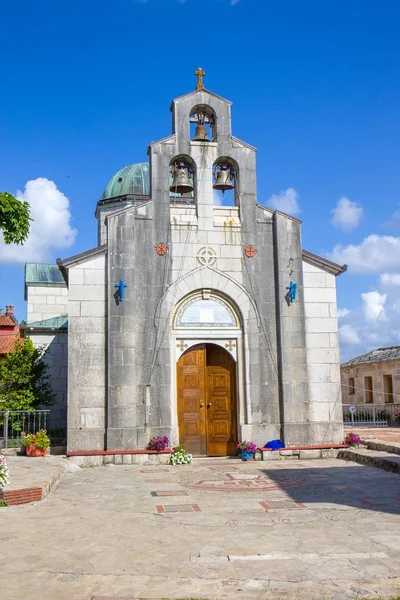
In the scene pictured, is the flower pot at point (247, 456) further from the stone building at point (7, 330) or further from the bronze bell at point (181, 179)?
the stone building at point (7, 330)

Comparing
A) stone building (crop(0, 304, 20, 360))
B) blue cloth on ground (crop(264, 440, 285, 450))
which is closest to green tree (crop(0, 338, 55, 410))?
blue cloth on ground (crop(264, 440, 285, 450))

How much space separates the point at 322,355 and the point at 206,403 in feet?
10.9

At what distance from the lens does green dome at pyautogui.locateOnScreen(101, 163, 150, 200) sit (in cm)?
2481

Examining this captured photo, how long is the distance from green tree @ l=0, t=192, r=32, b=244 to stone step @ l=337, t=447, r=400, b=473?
8.68 metres

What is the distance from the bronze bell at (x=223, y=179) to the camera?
54.2 ft

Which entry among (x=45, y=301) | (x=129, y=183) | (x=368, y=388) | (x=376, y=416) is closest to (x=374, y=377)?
(x=368, y=388)

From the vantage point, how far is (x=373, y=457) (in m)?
13.8

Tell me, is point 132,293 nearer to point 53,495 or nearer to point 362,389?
point 53,495

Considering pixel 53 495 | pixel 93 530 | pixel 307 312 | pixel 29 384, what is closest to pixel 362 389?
pixel 307 312

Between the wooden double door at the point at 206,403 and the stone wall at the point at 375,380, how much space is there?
15.1 meters

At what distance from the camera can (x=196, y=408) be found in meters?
15.7

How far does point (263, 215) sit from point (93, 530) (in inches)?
421

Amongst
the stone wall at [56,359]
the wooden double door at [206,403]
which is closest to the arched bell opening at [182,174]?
the wooden double door at [206,403]

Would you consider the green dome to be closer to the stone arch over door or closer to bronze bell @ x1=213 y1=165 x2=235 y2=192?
bronze bell @ x1=213 y1=165 x2=235 y2=192
